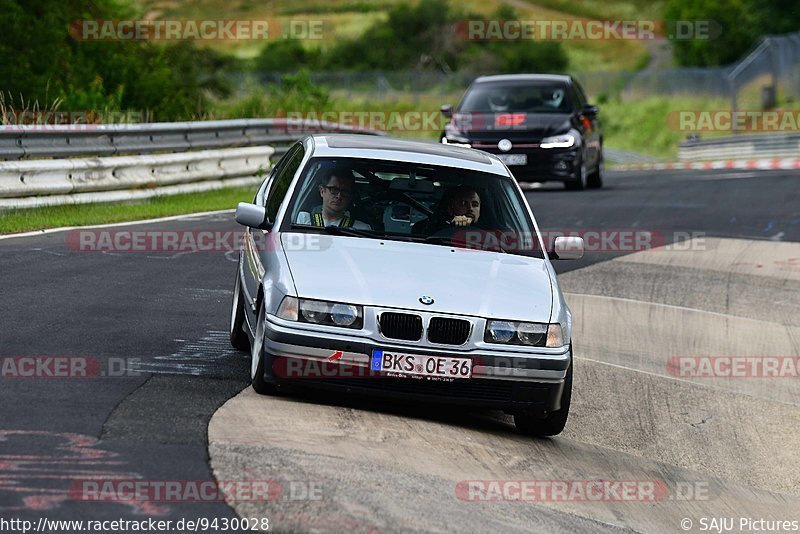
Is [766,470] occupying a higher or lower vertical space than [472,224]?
lower

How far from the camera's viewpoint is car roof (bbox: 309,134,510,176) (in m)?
9.36

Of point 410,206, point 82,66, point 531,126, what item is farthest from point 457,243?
point 82,66

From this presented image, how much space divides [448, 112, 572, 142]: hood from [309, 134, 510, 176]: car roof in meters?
12.7

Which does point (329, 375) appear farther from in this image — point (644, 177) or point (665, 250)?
point (644, 177)

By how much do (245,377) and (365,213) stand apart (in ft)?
4.01

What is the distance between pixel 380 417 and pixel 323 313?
67 centimetres

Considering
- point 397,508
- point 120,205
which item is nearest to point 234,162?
point 120,205

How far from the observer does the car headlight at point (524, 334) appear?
7.92 meters

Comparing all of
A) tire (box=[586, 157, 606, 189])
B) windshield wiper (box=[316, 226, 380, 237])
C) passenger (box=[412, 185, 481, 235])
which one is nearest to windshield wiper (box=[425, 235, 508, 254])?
passenger (box=[412, 185, 481, 235])

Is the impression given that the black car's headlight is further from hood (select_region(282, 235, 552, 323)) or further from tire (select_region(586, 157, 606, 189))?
tire (select_region(586, 157, 606, 189))

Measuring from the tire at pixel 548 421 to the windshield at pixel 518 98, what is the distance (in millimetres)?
15086

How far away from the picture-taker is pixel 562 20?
5177 inches

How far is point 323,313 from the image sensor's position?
7.83 metres

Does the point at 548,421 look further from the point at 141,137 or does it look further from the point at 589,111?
the point at 589,111
